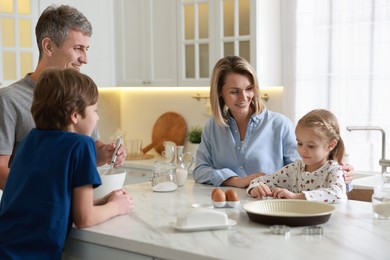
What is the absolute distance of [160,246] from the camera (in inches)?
66.4

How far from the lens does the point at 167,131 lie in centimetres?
509

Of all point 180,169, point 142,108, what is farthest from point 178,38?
point 180,169

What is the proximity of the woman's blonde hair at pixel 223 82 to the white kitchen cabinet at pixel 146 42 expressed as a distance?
1914 millimetres

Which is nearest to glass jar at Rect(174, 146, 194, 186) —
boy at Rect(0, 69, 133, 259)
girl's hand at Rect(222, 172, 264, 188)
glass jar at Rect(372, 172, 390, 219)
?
girl's hand at Rect(222, 172, 264, 188)

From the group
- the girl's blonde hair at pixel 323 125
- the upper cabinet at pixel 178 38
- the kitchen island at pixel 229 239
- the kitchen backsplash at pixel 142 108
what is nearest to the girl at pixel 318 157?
the girl's blonde hair at pixel 323 125

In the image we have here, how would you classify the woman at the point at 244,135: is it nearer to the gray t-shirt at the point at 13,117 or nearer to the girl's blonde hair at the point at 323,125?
the girl's blonde hair at the point at 323,125

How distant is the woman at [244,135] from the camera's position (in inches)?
110

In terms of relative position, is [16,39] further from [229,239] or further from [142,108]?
[229,239]

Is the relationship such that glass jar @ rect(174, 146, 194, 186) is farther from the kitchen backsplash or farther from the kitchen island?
the kitchen backsplash

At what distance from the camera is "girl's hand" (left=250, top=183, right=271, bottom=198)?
2.30 meters

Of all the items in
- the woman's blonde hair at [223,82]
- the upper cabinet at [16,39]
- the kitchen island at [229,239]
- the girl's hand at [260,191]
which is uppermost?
the upper cabinet at [16,39]

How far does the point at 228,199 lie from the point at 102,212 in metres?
0.47

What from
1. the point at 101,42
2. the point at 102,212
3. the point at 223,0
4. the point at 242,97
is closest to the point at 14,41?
the point at 101,42

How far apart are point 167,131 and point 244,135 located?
231 cm
